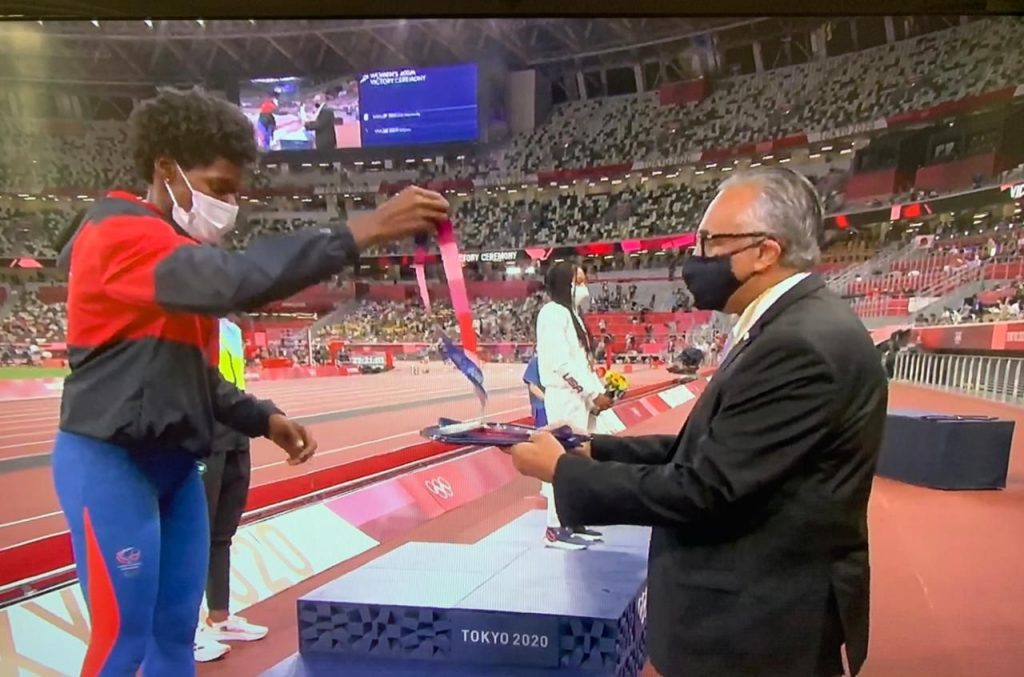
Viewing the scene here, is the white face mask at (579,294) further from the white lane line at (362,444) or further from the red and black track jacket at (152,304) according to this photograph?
the red and black track jacket at (152,304)

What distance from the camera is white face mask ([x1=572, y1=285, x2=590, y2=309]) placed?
237cm

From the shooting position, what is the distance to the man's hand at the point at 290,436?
155 cm

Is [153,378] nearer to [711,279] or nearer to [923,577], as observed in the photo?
[711,279]

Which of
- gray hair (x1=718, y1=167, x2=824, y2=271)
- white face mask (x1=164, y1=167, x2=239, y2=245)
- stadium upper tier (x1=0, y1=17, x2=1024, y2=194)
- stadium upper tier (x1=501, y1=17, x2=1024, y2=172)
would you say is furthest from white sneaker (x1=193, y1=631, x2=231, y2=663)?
gray hair (x1=718, y1=167, x2=824, y2=271)

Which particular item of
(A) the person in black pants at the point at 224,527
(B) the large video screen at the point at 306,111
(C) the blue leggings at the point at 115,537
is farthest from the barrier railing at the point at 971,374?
(C) the blue leggings at the point at 115,537

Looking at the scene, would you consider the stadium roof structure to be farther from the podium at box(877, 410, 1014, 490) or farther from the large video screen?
the podium at box(877, 410, 1014, 490)

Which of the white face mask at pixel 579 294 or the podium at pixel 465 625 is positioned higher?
the white face mask at pixel 579 294

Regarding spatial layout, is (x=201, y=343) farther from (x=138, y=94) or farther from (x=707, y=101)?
(x=707, y=101)

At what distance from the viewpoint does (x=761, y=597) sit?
1141 mm

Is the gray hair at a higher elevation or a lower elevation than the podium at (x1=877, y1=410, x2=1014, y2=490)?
higher

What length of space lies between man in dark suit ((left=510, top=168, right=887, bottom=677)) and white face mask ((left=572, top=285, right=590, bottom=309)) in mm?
1088

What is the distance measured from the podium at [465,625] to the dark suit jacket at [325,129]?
4.35 ft

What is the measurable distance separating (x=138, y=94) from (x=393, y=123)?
2.30 feet

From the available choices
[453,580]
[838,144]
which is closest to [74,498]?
[453,580]
